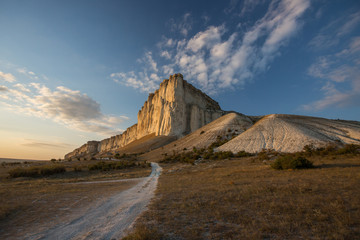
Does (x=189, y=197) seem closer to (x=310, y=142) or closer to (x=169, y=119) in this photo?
(x=310, y=142)

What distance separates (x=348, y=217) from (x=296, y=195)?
2614mm

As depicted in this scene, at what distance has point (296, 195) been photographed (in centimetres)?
702

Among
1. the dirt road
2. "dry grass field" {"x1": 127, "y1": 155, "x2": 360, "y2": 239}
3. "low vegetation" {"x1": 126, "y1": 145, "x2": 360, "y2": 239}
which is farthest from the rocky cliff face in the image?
the dirt road

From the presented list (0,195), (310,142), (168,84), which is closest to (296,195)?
(0,195)

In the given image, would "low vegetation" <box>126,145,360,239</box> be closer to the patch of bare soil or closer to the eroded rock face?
the patch of bare soil

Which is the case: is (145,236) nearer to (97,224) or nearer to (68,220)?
(97,224)

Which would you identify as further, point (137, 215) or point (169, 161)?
point (169, 161)

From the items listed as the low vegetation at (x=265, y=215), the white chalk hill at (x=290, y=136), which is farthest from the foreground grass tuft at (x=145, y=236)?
the white chalk hill at (x=290, y=136)

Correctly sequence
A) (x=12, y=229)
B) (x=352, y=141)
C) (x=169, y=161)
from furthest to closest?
(x=169, y=161), (x=352, y=141), (x=12, y=229)

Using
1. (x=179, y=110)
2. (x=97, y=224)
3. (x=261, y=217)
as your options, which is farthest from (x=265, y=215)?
(x=179, y=110)

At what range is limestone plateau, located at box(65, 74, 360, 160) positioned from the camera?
2845 cm

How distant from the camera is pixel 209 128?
159ft

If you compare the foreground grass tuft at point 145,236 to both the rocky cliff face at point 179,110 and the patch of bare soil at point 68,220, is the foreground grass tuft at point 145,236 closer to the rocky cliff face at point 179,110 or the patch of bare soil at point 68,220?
the patch of bare soil at point 68,220

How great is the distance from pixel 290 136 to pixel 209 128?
22157 millimetres
